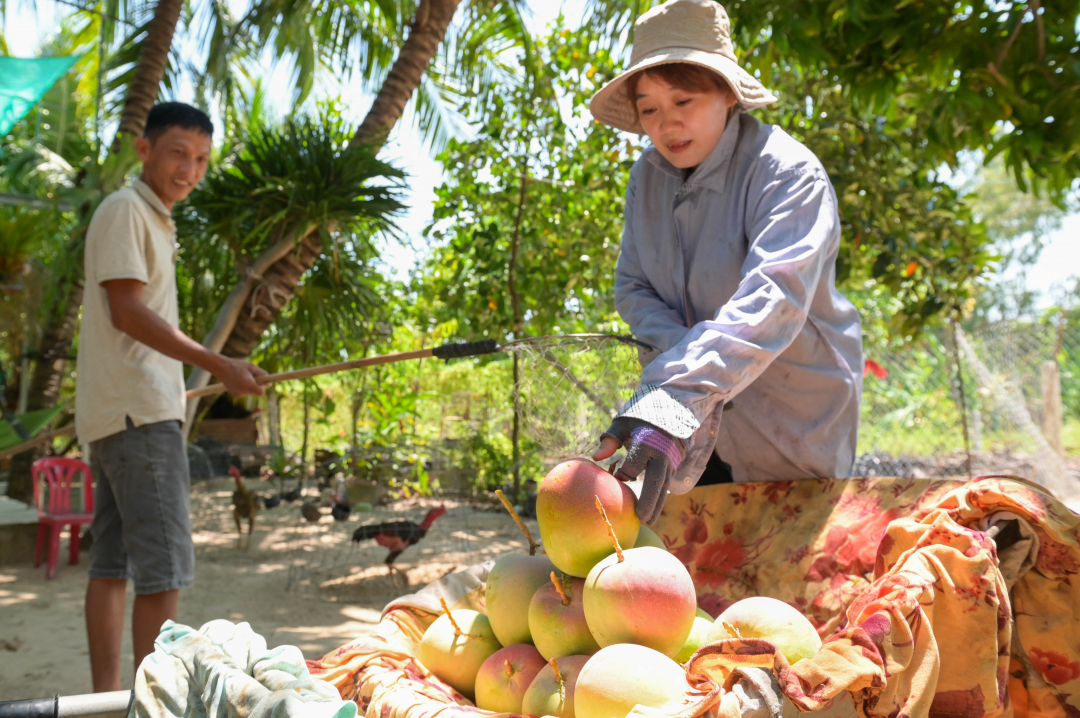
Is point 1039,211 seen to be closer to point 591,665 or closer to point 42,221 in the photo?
point 42,221

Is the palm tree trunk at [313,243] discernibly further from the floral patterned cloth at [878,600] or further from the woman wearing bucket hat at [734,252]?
the floral patterned cloth at [878,600]

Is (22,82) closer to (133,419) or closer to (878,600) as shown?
(133,419)

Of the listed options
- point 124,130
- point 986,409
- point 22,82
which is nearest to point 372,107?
point 124,130

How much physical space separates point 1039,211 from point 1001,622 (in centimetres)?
2982

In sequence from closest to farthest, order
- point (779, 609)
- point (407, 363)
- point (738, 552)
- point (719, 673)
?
1. point (719, 673)
2. point (779, 609)
3. point (738, 552)
4. point (407, 363)

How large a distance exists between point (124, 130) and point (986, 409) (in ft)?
26.4

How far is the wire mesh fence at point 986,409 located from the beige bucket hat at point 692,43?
3.97 m

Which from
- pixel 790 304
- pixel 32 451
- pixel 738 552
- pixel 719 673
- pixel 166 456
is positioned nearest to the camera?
pixel 719 673

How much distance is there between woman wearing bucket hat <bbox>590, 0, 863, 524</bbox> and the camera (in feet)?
4.44

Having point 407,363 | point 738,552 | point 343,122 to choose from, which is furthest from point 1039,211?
point 738,552

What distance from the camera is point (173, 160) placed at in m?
2.35

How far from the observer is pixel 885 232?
4121mm

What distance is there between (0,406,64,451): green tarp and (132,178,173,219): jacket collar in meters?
1.96

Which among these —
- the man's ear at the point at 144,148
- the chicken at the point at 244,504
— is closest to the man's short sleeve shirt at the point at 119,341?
the man's ear at the point at 144,148
